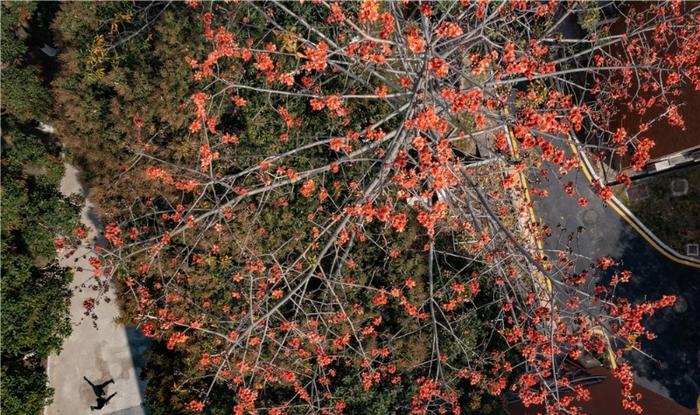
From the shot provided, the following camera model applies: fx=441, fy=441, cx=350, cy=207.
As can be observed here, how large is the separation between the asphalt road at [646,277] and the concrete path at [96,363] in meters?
10.3

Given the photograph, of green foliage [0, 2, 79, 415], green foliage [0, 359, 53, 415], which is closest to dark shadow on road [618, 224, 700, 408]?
green foliage [0, 2, 79, 415]

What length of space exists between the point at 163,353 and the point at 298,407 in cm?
325

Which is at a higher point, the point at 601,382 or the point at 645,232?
the point at 645,232

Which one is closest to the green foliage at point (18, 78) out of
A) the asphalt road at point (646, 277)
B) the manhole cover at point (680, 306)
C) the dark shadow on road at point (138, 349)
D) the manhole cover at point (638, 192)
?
the dark shadow on road at point (138, 349)

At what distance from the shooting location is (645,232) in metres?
11.0

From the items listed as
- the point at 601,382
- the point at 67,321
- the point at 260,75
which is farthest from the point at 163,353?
the point at 601,382

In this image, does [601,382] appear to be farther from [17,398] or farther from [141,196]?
[17,398]

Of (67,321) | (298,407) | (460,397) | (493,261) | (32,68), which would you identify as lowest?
(460,397)

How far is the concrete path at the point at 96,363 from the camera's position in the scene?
10.1 meters

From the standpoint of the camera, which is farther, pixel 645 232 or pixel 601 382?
pixel 645 232

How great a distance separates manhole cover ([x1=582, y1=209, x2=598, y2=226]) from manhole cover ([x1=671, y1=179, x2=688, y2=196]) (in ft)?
6.47

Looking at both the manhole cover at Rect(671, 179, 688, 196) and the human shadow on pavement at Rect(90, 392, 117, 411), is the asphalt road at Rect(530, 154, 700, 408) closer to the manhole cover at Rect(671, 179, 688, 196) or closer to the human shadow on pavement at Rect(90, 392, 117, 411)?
the manhole cover at Rect(671, 179, 688, 196)

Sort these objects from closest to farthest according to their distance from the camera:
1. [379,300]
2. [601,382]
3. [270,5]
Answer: [379,300] < [601,382] < [270,5]

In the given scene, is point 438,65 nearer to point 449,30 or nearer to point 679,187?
point 449,30
